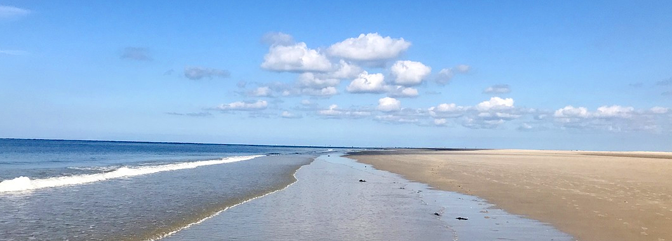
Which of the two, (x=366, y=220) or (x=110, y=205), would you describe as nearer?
(x=366, y=220)

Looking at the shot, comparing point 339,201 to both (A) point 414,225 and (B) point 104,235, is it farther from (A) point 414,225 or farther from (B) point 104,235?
(B) point 104,235

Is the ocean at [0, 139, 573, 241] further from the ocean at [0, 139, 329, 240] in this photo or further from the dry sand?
the dry sand

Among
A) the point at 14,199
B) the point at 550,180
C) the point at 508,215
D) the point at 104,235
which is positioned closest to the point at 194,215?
the point at 104,235

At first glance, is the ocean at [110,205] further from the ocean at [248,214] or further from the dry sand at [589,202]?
the dry sand at [589,202]

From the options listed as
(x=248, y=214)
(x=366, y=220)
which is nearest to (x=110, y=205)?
(x=248, y=214)

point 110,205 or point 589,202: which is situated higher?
point 589,202

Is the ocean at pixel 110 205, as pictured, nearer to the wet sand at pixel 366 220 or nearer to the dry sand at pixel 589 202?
the wet sand at pixel 366 220

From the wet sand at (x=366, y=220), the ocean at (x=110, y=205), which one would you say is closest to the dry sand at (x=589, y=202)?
the wet sand at (x=366, y=220)

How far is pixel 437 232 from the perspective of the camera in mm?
12188

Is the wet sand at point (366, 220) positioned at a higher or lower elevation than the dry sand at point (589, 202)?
lower

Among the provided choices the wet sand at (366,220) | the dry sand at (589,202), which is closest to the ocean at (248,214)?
the wet sand at (366,220)

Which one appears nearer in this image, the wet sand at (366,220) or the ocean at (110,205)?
the wet sand at (366,220)

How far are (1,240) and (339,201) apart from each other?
10.4m

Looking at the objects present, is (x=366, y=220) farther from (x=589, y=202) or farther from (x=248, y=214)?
(x=589, y=202)
